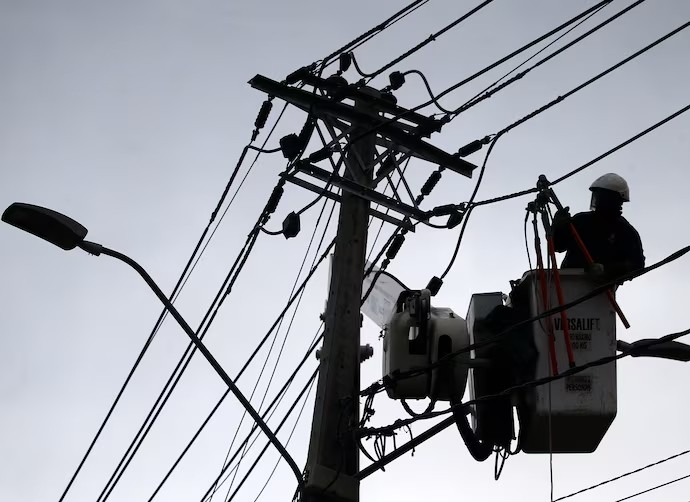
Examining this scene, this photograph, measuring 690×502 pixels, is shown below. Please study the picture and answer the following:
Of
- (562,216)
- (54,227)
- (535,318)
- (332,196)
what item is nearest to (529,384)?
(535,318)

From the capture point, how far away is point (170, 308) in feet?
23.1

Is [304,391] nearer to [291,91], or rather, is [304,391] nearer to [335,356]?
[335,356]

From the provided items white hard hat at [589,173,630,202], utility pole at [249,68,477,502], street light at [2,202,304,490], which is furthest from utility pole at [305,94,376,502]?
Answer: white hard hat at [589,173,630,202]

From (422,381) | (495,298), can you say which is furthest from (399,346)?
(495,298)

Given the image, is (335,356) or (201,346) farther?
(335,356)

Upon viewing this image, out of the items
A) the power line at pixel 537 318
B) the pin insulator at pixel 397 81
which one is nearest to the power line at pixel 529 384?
the power line at pixel 537 318

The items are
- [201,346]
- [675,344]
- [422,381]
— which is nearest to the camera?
[675,344]

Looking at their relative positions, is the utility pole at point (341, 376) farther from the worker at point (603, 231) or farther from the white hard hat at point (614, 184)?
the white hard hat at point (614, 184)

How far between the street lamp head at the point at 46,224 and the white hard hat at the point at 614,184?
3.65 m

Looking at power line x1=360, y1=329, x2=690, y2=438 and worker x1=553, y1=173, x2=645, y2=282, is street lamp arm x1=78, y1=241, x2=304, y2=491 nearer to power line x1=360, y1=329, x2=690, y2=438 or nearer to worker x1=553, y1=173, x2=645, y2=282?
power line x1=360, y1=329, x2=690, y2=438

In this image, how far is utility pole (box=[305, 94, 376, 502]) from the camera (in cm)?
719

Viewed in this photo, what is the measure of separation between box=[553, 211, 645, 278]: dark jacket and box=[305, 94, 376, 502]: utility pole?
57.4 inches

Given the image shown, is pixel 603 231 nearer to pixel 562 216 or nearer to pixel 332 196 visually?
pixel 562 216

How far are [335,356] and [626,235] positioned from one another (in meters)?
2.20
